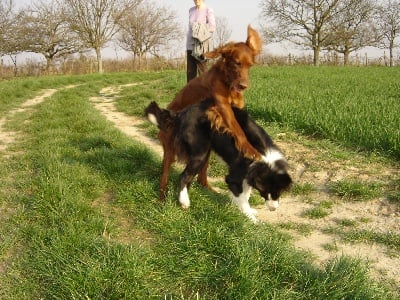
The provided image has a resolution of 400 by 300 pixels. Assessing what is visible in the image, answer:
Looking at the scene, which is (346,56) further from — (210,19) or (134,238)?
(134,238)

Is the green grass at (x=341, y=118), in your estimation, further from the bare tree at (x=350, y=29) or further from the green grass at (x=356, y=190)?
the bare tree at (x=350, y=29)

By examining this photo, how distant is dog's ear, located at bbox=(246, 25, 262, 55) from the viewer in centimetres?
354

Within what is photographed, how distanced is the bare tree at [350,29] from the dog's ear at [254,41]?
39024mm

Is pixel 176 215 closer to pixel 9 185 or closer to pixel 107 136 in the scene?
pixel 9 185

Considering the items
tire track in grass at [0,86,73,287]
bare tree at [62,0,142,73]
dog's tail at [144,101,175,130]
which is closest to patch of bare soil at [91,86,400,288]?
dog's tail at [144,101,175,130]

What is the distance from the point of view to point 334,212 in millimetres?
3998

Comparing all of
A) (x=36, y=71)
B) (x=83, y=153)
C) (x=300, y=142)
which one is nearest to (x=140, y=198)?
(x=83, y=153)

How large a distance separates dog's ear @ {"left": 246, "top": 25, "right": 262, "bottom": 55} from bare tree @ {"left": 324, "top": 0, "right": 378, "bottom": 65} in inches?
1536

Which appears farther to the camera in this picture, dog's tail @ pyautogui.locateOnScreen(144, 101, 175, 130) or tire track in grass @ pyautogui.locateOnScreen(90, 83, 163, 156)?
tire track in grass @ pyautogui.locateOnScreen(90, 83, 163, 156)

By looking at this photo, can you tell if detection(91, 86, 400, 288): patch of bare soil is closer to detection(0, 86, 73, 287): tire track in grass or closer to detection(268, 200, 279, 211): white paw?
detection(268, 200, 279, 211): white paw

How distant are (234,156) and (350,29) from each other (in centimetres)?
4212

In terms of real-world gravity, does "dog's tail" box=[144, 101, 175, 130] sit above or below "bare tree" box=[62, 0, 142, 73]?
below

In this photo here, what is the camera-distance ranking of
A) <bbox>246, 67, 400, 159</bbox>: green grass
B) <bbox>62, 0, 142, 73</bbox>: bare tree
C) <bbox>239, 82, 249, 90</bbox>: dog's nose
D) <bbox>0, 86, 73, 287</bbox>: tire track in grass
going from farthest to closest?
1. <bbox>62, 0, 142, 73</bbox>: bare tree
2. <bbox>246, 67, 400, 159</bbox>: green grass
3. <bbox>239, 82, 249, 90</bbox>: dog's nose
4. <bbox>0, 86, 73, 287</bbox>: tire track in grass

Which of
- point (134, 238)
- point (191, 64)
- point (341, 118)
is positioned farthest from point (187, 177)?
point (341, 118)
